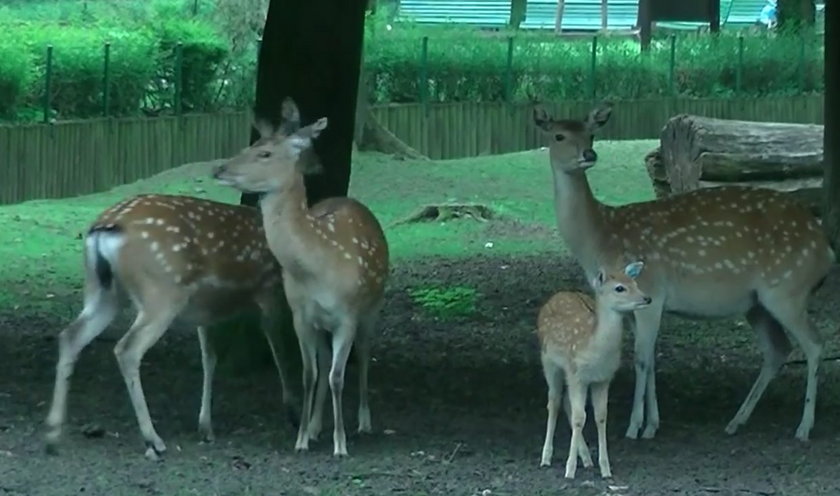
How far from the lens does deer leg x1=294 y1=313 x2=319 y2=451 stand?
295 inches

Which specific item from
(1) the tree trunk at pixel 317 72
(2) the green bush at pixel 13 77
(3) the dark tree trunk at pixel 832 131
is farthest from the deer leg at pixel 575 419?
(2) the green bush at pixel 13 77

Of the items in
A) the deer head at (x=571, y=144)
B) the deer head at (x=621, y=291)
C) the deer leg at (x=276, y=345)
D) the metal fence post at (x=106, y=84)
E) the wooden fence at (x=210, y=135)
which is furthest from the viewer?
the metal fence post at (x=106, y=84)

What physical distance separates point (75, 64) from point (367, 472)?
14152 mm

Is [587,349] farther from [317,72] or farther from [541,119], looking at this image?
[317,72]

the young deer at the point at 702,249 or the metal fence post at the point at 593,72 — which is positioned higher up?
the metal fence post at the point at 593,72

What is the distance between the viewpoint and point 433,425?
8.13m

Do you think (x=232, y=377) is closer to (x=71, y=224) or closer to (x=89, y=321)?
(x=89, y=321)

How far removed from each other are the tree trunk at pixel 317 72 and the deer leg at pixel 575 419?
2678 mm

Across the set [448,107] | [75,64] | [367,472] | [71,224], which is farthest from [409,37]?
[367,472]

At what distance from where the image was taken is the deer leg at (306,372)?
7500mm

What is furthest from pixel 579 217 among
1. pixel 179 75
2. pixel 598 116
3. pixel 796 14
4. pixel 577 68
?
pixel 796 14

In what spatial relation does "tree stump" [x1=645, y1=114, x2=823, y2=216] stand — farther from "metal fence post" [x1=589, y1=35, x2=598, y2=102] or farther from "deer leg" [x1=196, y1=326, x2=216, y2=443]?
"metal fence post" [x1=589, y1=35, x2=598, y2=102]

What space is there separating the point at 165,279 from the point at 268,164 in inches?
27.5

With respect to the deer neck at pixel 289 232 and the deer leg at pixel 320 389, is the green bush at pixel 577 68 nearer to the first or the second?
the deer leg at pixel 320 389
